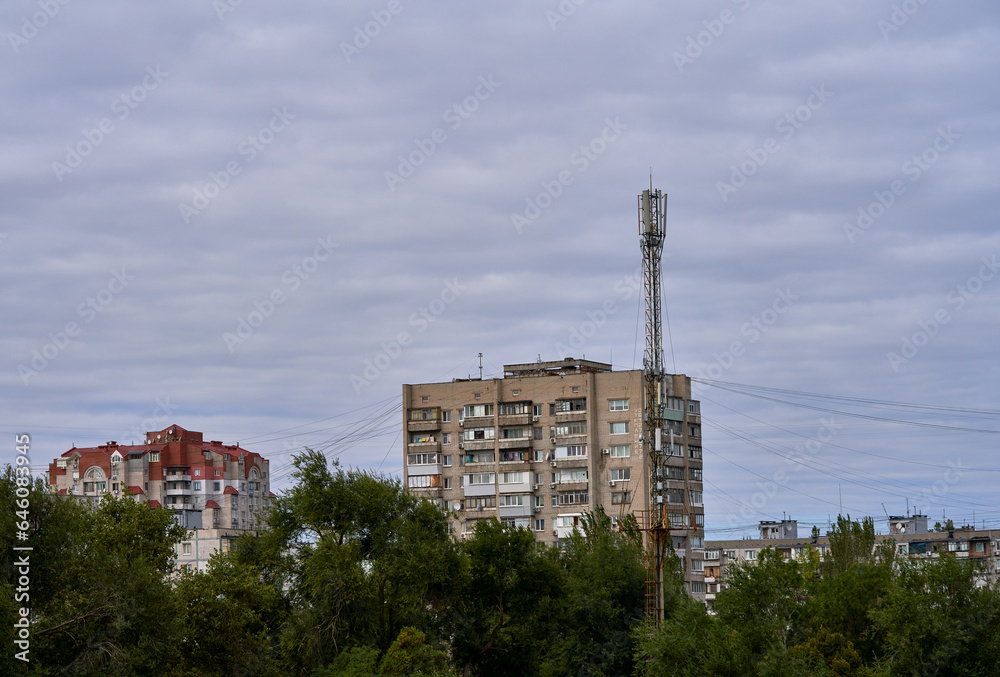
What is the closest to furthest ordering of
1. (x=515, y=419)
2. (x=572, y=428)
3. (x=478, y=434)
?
(x=572, y=428) < (x=515, y=419) < (x=478, y=434)

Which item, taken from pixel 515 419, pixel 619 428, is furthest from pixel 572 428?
pixel 515 419

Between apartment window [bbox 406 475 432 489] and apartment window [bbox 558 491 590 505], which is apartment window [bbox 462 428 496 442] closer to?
apartment window [bbox 406 475 432 489]

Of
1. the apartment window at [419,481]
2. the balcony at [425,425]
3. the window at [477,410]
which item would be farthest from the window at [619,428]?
the apartment window at [419,481]

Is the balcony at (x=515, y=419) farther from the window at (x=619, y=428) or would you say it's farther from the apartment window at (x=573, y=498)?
the window at (x=619, y=428)

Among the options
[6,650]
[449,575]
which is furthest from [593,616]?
[6,650]

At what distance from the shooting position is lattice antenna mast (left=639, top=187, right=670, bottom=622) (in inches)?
2670

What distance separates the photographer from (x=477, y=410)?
125 meters

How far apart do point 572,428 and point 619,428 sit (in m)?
4.56

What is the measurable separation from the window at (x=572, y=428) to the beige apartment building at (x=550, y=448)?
95 mm

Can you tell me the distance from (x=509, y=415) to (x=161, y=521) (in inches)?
2418

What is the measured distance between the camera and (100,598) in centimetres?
4862

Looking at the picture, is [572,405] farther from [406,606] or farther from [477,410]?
[406,606]

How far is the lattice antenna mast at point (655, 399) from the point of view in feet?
222

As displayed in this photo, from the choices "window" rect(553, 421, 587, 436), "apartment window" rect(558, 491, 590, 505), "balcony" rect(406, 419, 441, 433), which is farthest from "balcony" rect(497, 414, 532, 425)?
"apartment window" rect(558, 491, 590, 505)
